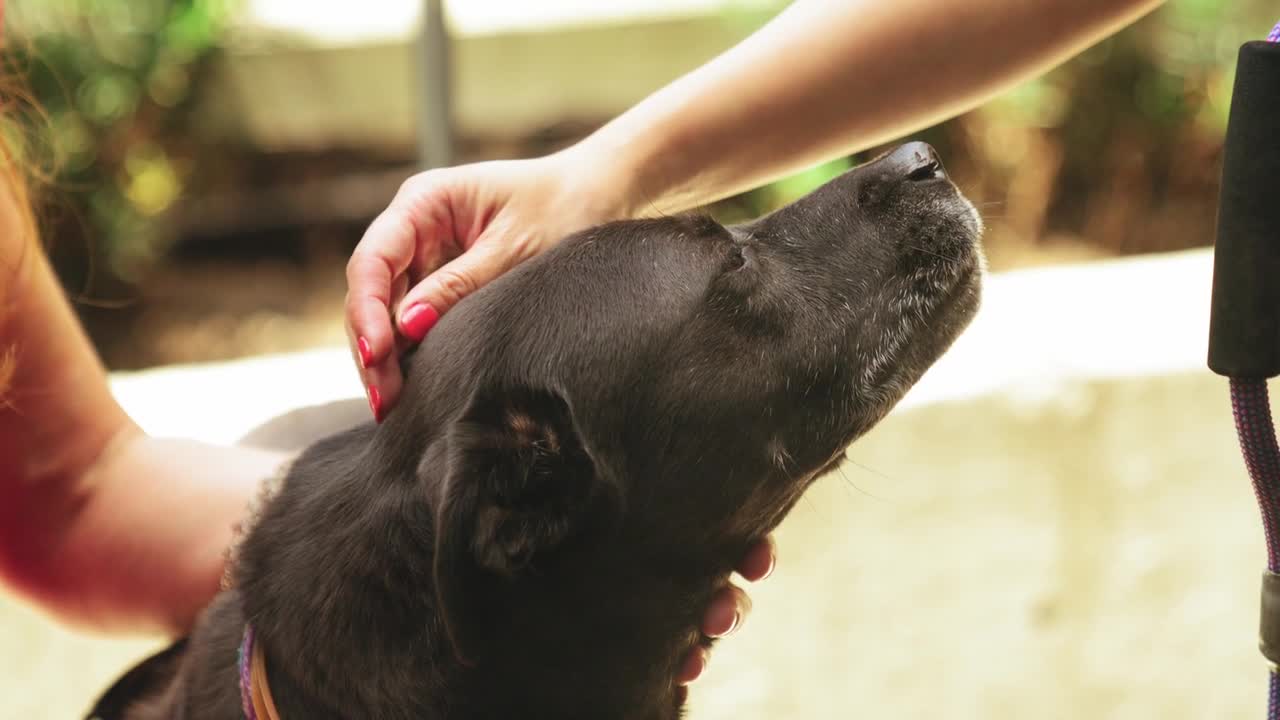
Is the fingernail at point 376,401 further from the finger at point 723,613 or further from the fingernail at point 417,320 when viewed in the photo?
the finger at point 723,613

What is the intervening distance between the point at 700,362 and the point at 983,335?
1430mm

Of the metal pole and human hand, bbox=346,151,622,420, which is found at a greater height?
human hand, bbox=346,151,622,420

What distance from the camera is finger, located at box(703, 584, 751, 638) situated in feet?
4.64

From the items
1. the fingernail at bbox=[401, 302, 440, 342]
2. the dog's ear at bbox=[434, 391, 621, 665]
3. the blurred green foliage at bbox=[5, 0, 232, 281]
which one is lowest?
the blurred green foliage at bbox=[5, 0, 232, 281]

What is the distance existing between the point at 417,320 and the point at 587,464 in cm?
24

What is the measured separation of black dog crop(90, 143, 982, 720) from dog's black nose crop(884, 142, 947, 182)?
2 cm

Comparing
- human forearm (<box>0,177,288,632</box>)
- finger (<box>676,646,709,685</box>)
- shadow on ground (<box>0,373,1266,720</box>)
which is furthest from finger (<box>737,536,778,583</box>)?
shadow on ground (<box>0,373,1266,720</box>)

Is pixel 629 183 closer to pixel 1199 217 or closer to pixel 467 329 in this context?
pixel 467 329

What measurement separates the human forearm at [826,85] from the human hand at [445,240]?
5 cm

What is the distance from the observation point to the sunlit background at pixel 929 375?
248 cm

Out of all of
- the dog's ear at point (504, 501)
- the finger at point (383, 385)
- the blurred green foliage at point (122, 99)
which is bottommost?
the blurred green foliage at point (122, 99)

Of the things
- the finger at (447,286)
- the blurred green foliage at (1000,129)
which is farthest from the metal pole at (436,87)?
the blurred green foliage at (1000,129)

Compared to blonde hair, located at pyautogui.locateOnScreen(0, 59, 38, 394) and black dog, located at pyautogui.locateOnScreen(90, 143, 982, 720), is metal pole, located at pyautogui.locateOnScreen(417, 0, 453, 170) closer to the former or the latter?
blonde hair, located at pyautogui.locateOnScreen(0, 59, 38, 394)

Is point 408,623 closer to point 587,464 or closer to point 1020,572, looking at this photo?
point 587,464
